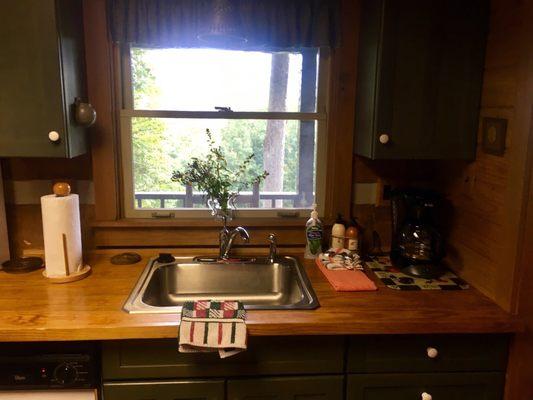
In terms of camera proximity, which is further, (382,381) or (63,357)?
(382,381)

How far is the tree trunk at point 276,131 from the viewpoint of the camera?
210cm

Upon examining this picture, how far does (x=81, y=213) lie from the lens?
6.82 ft

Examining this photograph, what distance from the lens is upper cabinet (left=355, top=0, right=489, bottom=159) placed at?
1734 millimetres

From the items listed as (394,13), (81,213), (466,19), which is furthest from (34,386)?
(466,19)

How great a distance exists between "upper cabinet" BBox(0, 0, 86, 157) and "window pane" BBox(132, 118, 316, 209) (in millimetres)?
450

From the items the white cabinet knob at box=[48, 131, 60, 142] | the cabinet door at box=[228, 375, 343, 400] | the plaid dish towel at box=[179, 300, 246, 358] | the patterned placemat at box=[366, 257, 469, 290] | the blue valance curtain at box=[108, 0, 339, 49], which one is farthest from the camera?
the blue valance curtain at box=[108, 0, 339, 49]

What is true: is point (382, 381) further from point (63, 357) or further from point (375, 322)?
point (63, 357)

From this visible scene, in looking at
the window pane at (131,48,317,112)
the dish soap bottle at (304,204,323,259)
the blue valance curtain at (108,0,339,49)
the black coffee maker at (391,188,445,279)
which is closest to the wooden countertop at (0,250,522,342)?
the black coffee maker at (391,188,445,279)

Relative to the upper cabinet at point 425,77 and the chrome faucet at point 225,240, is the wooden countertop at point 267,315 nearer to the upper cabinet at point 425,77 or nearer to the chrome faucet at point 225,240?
the chrome faucet at point 225,240

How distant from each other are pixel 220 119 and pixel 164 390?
114 centimetres

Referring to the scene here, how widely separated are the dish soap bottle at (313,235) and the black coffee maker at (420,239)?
1.08 feet

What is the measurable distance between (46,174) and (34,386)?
91 centimetres

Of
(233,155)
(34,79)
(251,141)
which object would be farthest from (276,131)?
(34,79)

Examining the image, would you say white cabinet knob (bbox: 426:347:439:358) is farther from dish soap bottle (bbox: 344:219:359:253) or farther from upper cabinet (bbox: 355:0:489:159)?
upper cabinet (bbox: 355:0:489:159)
